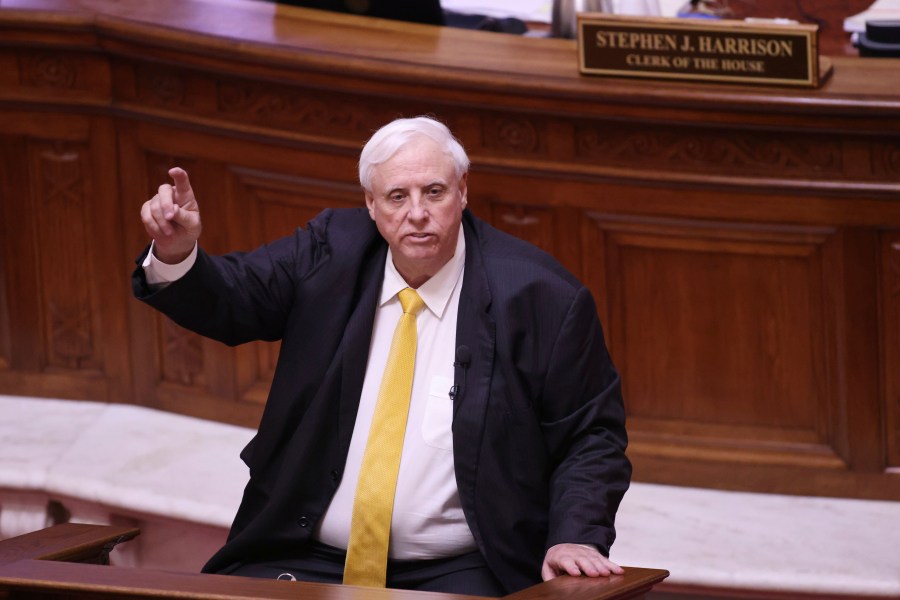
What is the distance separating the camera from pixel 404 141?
8.54 feet

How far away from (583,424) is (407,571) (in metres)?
0.40

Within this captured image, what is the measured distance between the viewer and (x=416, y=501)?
261 centimetres

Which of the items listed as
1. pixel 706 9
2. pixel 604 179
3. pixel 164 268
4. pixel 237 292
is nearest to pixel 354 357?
pixel 237 292

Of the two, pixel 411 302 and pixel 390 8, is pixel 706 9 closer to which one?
pixel 390 8

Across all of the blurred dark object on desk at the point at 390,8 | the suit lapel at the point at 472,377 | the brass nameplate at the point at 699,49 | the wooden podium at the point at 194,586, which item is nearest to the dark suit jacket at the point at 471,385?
the suit lapel at the point at 472,377

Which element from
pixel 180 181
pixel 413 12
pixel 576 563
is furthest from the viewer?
pixel 413 12

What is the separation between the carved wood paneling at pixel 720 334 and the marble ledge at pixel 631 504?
0.14 m

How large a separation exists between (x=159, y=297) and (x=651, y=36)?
144 centimetres

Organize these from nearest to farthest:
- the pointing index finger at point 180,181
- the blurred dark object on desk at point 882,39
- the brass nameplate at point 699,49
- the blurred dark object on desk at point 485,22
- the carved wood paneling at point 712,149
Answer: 1. the pointing index finger at point 180,181
2. the brass nameplate at point 699,49
3. the carved wood paneling at point 712,149
4. the blurred dark object on desk at point 882,39
5. the blurred dark object on desk at point 485,22

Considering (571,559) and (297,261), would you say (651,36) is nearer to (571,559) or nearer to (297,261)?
(297,261)

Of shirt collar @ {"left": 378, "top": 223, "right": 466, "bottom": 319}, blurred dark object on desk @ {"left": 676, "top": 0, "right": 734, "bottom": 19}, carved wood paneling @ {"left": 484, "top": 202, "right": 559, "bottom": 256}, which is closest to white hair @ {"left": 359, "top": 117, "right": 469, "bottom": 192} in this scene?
shirt collar @ {"left": 378, "top": 223, "right": 466, "bottom": 319}

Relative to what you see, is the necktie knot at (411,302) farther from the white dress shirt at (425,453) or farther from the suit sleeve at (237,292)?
the suit sleeve at (237,292)

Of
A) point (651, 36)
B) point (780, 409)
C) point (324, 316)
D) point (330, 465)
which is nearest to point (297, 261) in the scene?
point (324, 316)

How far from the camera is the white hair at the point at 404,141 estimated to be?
8.54 feet
